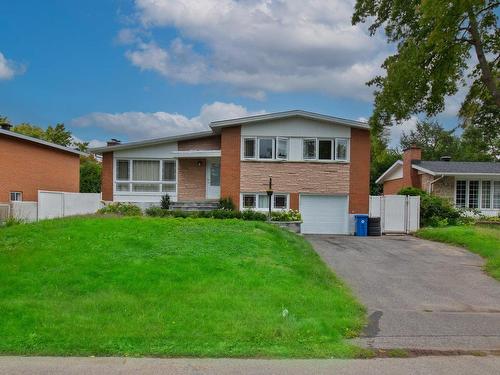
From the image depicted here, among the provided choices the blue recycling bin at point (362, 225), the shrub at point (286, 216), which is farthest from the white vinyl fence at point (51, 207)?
the blue recycling bin at point (362, 225)

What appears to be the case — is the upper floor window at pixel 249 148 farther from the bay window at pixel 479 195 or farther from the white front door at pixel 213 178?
the bay window at pixel 479 195

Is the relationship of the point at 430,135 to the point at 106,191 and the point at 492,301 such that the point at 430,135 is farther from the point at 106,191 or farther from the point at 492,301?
the point at 492,301

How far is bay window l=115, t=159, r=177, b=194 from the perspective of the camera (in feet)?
82.3

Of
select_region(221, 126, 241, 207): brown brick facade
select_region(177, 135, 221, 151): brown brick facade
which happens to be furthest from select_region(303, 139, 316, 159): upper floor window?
select_region(177, 135, 221, 151): brown brick facade

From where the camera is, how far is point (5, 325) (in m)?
6.92

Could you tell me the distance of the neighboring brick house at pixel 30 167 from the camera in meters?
23.8

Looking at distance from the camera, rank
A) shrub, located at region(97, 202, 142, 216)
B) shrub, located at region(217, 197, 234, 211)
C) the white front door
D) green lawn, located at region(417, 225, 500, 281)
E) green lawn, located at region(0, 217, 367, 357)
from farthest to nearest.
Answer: the white front door < shrub, located at region(217, 197, 234, 211) < shrub, located at region(97, 202, 142, 216) < green lawn, located at region(417, 225, 500, 281) < green lawn, located at region(0, 217, 367, 357)

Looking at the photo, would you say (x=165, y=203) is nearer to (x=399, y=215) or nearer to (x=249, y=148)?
(x=249, y=148)

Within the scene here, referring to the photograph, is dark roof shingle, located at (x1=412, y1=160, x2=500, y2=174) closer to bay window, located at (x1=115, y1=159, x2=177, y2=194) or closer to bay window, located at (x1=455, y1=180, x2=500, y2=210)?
bay window, located at (x1=455, y1=180, x2=500, y2=210)

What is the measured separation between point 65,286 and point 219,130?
16.2 metres

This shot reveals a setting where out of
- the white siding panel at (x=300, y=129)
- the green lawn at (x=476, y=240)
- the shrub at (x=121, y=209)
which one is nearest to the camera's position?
the green lawn at (x=476, y=240)

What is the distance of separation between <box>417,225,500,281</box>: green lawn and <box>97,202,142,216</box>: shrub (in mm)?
13337

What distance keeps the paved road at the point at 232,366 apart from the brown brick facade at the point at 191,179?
1927cm

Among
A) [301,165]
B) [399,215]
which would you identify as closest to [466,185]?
[399,215]
